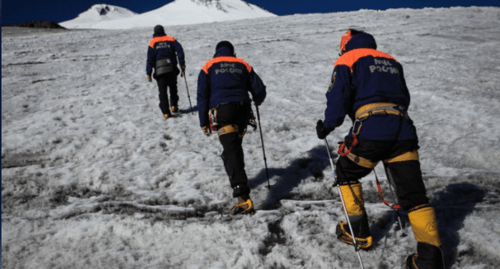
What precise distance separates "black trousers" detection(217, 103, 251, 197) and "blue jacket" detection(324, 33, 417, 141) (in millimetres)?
1440

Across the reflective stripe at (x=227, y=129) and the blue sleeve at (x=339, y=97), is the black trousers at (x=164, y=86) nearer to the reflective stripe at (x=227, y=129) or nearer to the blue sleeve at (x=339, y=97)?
the reflective stripe at (x=227, y=129)

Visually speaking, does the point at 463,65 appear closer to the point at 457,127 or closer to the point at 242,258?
the point at 457,127

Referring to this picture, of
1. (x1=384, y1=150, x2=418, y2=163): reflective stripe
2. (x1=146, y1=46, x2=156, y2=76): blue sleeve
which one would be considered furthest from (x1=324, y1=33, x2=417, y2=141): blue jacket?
(x1=146, y1=46, x2=156, y2=76): blue sleeve

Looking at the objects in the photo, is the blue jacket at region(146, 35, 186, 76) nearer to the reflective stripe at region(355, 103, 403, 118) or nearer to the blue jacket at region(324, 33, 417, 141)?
the blue jacket at region(324, 33, 417, 141)

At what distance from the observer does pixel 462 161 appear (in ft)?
16.7

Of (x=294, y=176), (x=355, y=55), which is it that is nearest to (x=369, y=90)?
(x=355, y=55)

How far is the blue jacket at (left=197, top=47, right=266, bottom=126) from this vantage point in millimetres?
4137

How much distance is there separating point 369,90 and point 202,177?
310 cm

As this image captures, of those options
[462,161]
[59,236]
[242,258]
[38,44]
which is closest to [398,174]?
[242,258]

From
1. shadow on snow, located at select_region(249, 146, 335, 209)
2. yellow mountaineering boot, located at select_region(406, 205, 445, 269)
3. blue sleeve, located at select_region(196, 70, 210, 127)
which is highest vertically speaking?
blue sleeve, located at select_region(196, 70, 210, 127)

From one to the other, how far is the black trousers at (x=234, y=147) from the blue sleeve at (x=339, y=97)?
146 cm

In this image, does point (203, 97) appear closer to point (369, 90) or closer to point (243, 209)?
point (243, 209)

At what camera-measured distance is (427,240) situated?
2650mm

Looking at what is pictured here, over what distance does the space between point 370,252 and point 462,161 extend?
10.9ft
